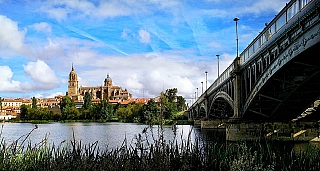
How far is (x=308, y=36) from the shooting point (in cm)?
1708

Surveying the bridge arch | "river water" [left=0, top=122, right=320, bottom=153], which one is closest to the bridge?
"river water" [left=0, top=122, right=320, bottom=153]

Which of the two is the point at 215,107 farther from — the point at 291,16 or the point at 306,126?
the point at 291,16

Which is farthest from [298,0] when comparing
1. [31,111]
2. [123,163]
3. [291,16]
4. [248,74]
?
[31,111]

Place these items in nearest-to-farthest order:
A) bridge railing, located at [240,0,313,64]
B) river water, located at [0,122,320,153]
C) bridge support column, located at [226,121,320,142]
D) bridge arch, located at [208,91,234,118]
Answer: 1. river water, located at [0,122,320,153]
2. bridge railing, located at [240,0,313,64]
3. bridge support column, located at [226,121,320,142]
4. bridge arch, located at [208,91,234,118]

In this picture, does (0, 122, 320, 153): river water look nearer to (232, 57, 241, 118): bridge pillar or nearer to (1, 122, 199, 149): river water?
(1, 122, 199, 149): river water

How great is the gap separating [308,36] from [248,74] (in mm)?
13809

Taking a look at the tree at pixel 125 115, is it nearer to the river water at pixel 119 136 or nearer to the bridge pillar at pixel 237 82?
the river water at pixel 119 136

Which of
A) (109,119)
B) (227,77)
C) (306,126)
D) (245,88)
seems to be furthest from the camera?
(109,119)

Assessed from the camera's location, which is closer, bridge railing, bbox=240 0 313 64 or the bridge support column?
bridge railing, bbox=240 0 313 64

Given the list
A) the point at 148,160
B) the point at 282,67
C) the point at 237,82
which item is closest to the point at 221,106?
the point at 237,82

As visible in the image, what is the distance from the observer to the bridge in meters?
18.2

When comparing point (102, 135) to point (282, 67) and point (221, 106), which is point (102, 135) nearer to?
point (221, 106)

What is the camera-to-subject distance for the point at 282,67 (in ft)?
67.1

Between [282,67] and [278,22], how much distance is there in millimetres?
3932
